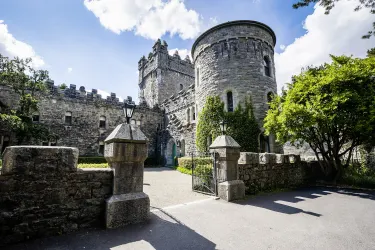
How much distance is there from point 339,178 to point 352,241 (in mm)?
6842

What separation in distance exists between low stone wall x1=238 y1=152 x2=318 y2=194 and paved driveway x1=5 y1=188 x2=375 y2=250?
1348mm

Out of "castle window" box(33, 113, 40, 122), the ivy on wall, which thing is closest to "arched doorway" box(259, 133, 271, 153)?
the ivy on wall

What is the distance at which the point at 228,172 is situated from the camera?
5613 millimetres

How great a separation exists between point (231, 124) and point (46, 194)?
10.5 meters

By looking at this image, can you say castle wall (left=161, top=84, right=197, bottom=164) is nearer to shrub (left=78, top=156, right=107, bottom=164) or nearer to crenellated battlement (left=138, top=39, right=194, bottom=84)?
shrub (left=78, top=156, right=107, bottom=164)

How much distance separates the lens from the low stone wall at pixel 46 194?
2799 mm

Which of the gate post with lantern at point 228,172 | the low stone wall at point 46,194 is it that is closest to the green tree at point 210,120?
the gate post with lantern at point 228,172

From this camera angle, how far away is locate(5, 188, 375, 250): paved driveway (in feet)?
9.34

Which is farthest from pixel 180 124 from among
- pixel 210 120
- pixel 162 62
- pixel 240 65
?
pixel 162 62

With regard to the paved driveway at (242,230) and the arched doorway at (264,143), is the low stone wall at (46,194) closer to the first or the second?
the paved driveway at (242,230)

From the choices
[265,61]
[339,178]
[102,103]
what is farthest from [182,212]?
[102,103]

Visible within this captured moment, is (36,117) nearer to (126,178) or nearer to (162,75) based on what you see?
(162,75)

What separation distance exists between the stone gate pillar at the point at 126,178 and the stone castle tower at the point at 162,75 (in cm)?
2104

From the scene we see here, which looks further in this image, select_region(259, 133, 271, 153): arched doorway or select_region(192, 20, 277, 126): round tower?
select_region(192, 20, 277, 126): round tower
